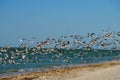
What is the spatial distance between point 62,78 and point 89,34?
1040 inches

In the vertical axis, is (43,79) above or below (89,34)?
below

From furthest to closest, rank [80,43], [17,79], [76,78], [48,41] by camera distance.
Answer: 1. [80,43]
2. [48,41]
3. [17,79]
4. [76,78]

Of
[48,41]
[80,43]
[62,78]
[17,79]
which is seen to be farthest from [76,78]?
[80,43]

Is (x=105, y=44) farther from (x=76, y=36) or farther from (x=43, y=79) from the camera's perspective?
(x=43, y=79)

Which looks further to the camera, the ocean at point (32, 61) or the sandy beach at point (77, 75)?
the ocean at point (32, 61)

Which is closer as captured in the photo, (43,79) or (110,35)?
(43,79)

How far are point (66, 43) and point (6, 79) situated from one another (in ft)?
83.1

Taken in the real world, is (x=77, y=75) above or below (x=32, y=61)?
below

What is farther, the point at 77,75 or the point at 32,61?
the point at 32,61

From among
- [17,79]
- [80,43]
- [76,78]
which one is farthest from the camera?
[80,43]

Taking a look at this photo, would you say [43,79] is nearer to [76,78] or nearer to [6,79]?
[76,78]

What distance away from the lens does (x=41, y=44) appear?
189 feet

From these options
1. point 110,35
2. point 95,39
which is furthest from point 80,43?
point 110,35

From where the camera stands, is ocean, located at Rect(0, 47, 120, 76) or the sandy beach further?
ocean, located at Rect(0, 47, 120, 76)
